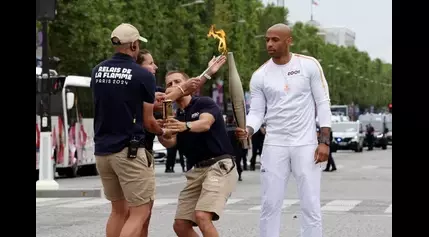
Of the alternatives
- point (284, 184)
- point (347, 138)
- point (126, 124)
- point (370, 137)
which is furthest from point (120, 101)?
point (370, 137)

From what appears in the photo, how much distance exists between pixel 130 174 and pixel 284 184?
1299 mm

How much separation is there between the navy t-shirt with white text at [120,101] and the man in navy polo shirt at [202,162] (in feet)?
2.11

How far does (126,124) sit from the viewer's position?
870cm

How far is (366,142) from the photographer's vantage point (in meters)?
78.6

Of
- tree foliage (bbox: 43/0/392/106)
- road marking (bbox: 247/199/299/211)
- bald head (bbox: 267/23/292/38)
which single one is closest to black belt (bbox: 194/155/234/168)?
bald head (bbox: 267/23/292/38)

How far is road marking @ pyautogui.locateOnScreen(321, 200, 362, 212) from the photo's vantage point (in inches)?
713

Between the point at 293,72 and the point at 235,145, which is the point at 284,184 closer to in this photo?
the point at 293,72

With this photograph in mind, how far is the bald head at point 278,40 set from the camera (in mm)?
9312

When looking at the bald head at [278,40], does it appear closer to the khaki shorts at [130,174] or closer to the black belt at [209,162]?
the black belt at [209,162]

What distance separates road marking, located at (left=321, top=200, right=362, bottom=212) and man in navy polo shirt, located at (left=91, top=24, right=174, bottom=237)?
367 inches

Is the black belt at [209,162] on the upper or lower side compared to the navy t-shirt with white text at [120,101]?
lower

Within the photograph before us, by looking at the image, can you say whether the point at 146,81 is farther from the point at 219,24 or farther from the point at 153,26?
the point at 219,24

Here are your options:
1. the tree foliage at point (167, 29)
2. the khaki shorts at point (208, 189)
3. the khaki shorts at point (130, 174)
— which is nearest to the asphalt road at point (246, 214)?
the khaki shorts at point (208, 189)
